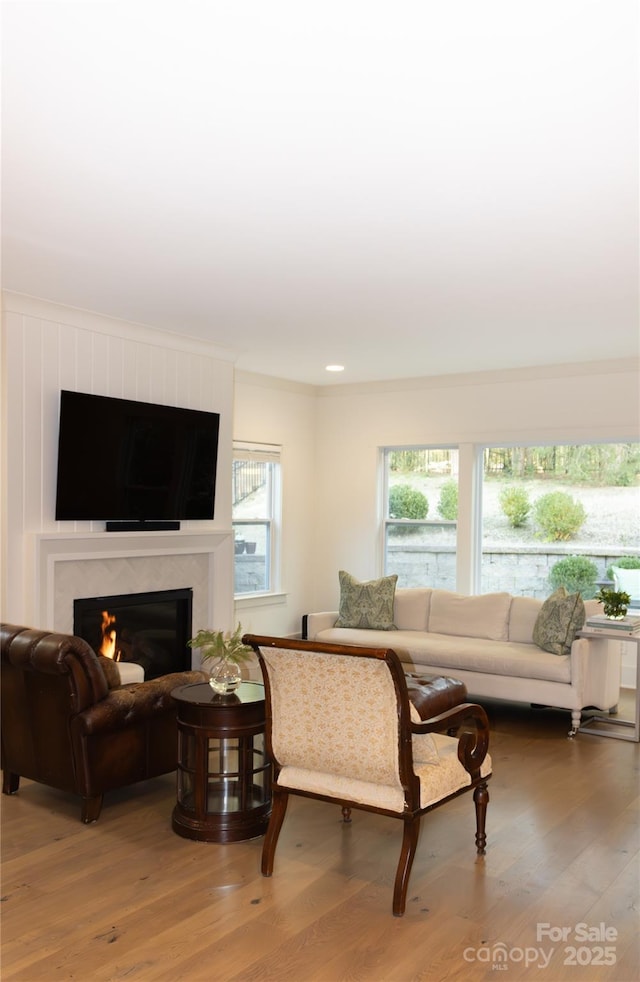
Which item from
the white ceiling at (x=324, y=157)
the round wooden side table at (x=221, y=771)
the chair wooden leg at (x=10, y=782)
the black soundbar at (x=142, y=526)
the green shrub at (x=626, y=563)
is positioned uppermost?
the white ceiling at (x=324, y=157)

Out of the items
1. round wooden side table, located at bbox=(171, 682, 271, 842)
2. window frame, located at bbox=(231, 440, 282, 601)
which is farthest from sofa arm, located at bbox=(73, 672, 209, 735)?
window frame, located at bbox=(231, 440, 282, 601)

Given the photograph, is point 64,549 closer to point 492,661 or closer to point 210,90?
point 492,661

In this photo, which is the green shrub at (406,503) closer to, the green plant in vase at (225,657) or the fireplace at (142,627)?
the fireplace at (142,627)

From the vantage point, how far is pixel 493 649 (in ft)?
19.9

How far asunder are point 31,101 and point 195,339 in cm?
363

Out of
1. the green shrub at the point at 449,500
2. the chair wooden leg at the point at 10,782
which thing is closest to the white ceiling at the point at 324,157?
the chair wooden leg at the point at 10,782

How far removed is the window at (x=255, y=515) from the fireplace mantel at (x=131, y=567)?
1102 millimetres

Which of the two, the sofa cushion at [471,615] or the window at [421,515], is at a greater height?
the window at [421,515]

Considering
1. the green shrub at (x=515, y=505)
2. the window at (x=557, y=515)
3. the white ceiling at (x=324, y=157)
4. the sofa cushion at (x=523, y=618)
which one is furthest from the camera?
the green shrub at (x=515, y=505)

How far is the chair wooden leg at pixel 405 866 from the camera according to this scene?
3.11m

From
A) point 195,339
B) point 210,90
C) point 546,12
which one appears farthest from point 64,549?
point 546,12

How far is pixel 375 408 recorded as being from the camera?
8227 millimetres

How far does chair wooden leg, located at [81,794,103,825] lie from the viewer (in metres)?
3.93

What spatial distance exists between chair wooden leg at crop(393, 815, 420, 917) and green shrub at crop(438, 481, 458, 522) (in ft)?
16.1
